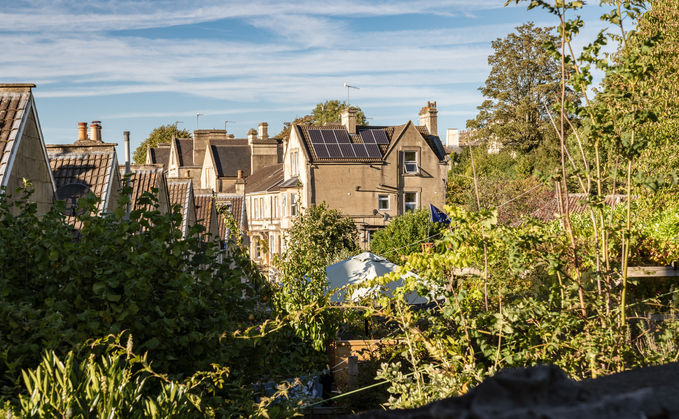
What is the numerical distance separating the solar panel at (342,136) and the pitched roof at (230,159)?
17.9 meters

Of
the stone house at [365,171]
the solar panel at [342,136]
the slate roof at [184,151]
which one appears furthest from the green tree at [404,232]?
the slate roof at [184,151]

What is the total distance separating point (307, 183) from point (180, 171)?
28268mm

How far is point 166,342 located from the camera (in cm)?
440

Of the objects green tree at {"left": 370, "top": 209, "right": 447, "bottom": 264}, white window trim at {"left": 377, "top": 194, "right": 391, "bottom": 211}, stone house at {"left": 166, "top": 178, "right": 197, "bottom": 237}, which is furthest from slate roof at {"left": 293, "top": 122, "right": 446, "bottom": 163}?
stone house at {"left": 166, "top": 178, "right": 197, "bottom": 237}

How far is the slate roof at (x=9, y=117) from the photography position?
826 cm

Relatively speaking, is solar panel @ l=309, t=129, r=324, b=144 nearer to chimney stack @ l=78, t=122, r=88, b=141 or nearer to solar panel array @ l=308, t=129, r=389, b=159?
solar panel array @ l=308, t=129, r=389, b=159

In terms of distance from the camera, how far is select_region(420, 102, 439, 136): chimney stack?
43.6 m

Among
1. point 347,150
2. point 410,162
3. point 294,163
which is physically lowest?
point 410,162

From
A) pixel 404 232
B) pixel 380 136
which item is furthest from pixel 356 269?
pixel 380 136

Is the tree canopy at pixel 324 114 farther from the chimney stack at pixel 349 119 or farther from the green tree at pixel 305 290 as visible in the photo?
the green tree at pixel 305 290

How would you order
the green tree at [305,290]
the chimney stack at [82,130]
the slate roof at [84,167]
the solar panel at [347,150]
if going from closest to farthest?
the green tree at [305,290] → the slate roof at [84,167] → the chimney stack at [82,130] → the solar panel at [347,150]

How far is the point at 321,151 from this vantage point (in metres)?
39.3

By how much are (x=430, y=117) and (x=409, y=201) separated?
280 inches

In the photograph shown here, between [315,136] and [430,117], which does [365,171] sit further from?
[430,117]
